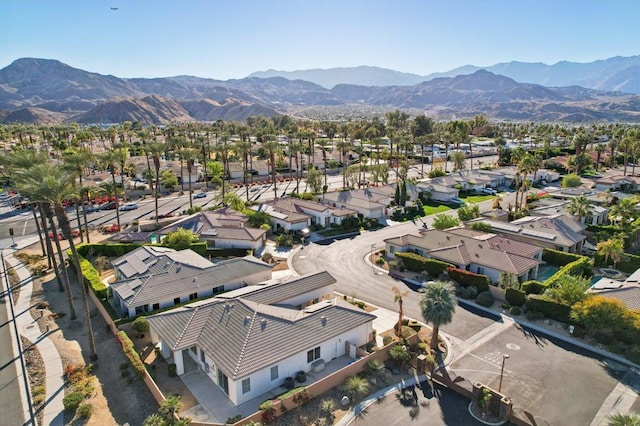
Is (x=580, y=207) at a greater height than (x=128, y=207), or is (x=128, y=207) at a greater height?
(x=580, y=207)

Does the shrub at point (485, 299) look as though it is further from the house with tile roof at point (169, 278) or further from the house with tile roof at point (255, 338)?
the house with tile roof at point (169, 278)

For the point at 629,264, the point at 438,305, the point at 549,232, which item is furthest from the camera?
the point at 549,232

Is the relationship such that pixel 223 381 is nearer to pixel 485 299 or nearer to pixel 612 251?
pixel 485 299

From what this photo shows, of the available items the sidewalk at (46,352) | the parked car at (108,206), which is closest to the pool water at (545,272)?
the sidewalk at (46,352)

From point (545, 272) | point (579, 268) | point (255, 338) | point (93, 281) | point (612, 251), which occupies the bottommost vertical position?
point (545, 272)

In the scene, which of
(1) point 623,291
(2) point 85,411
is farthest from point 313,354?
(1) point 623,291

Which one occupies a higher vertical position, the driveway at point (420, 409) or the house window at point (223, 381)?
the house window at point (223, 381)

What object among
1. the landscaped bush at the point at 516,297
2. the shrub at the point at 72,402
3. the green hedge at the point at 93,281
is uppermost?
the green hedge at the point at 93,281
